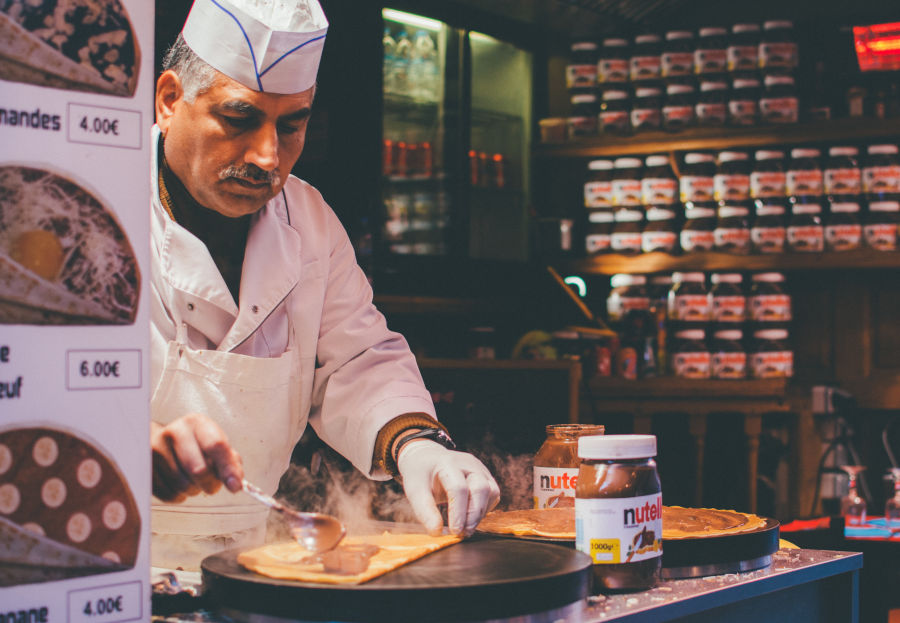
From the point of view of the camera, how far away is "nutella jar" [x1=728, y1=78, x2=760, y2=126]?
13.1 feet

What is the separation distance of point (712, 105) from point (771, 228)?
544 millimetres

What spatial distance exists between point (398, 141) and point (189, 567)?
2611 mm

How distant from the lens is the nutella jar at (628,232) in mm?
4090

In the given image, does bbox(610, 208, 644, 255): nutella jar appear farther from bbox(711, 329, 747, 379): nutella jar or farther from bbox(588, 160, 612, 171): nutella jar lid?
bbox(711, 329, 747, 379): nutella jar

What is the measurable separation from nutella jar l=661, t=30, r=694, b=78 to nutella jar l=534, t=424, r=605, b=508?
2888mm

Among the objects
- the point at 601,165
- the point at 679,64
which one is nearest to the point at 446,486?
the point at 601,165

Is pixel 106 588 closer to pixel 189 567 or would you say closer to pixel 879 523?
pixel 189 567

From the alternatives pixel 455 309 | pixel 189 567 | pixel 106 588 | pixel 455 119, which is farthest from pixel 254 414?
pixel 455 119

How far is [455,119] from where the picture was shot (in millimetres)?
4094

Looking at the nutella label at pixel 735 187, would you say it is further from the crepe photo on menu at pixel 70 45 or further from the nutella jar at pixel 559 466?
Answer: the crepe photo on menu at pixel 70 45

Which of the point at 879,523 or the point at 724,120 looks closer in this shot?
the point at 879,523

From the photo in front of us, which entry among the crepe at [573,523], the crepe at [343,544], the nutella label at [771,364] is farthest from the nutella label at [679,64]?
the crepe at [343,544]

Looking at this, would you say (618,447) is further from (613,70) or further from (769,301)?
(613,70)

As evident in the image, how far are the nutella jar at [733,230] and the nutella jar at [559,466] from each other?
2.63m
